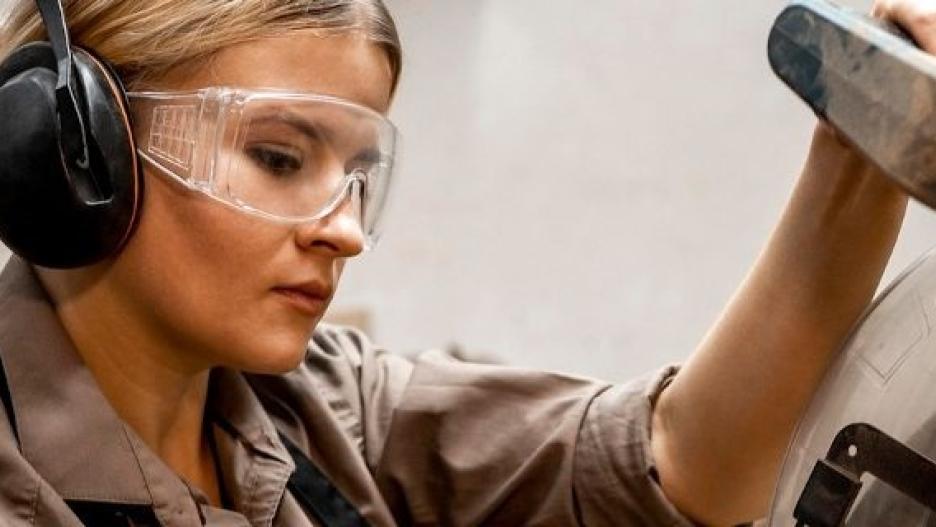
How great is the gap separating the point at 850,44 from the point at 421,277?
170cm

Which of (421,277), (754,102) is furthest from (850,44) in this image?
(421,277)

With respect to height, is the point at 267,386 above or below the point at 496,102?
below

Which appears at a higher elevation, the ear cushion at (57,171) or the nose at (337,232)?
the ear cushion at (57,171)

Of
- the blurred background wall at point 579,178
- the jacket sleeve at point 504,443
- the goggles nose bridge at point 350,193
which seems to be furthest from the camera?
the blurred background wall at point 579,178

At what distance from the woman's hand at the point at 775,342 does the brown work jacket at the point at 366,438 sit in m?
0.04

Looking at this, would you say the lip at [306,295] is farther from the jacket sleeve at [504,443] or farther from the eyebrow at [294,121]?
the jacket sleeve at [504,443]

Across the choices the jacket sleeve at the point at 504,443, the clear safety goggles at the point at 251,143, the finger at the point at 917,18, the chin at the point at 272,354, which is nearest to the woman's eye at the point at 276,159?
the clear safety goggles at the point at 251,143

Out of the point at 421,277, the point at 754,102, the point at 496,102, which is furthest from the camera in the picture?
the point at 421,277

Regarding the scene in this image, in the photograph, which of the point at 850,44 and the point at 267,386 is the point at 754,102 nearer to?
the point at 267,386

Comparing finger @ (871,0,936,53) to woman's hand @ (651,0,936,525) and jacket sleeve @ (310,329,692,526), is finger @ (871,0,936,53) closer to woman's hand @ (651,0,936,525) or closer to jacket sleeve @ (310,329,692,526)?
woman's hand @ (651,0,936,525)

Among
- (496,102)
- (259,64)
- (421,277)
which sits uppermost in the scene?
(259,64)

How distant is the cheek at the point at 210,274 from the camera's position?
2.95 ft

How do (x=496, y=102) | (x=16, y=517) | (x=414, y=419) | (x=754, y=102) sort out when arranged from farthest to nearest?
(x=496, y=102) → (x=754, y=102) → (x=414, y=419) → (x=16, y=517)

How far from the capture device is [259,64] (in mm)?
904
